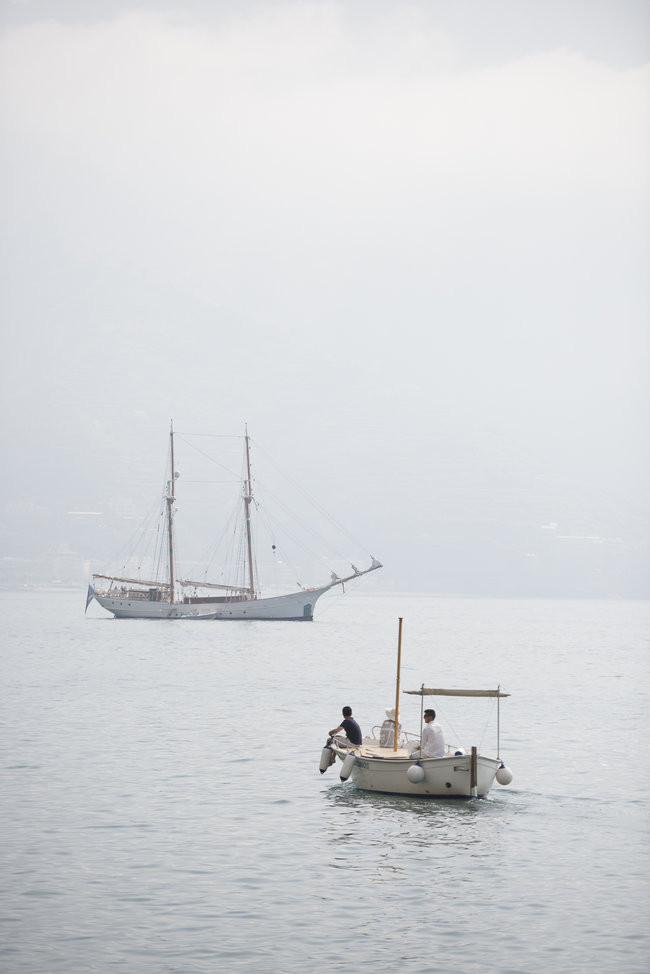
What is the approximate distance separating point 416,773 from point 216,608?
132 meters

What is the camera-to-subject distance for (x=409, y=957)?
62.8 ft

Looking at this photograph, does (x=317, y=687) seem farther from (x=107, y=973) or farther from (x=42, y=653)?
(x=107, y=973)

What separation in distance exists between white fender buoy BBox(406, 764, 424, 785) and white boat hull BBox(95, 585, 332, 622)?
426 ft

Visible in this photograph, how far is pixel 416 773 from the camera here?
3092 centimetres

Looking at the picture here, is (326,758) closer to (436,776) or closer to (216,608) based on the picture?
(436,776)

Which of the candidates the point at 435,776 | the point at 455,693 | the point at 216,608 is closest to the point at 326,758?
the point at 455,693

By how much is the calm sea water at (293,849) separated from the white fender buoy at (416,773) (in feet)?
2.33

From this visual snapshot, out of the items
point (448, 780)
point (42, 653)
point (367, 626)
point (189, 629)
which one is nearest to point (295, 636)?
point (189, 629)

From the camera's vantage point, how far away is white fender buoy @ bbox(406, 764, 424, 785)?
102ft

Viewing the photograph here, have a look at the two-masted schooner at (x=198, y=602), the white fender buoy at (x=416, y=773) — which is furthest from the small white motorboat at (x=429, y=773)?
the two-masted schooner at (x=198, y=602)

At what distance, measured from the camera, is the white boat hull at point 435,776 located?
101 feet

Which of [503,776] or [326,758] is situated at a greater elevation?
[503,776]

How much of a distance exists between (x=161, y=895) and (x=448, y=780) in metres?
10.7

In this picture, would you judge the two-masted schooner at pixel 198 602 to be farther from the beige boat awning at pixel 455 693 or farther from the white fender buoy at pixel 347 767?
the white fender buoy at pixel 347 767
